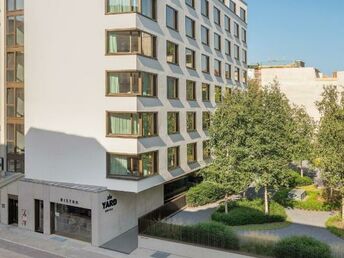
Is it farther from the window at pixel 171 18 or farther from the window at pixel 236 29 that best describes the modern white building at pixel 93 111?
the window at pixel 236 29

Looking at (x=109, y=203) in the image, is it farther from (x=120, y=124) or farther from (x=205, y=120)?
(x=205, y=120)

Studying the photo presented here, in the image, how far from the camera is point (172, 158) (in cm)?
2828

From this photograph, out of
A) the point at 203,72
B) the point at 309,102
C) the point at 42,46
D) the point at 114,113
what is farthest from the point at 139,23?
the point at 309,102

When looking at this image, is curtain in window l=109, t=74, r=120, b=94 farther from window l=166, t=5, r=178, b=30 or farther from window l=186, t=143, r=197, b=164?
window l=186, t=143, r=197, b=164

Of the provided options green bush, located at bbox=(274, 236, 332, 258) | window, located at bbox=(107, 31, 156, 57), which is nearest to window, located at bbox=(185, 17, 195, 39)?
window, located at bbox=(107, 31, 156, 57)

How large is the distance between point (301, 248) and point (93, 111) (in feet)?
46.1

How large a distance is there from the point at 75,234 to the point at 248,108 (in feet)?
46.7

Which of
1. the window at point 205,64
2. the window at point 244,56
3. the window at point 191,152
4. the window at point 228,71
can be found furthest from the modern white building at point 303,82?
the window at point 191,152

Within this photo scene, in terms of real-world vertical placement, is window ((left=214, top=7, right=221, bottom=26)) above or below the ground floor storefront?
above

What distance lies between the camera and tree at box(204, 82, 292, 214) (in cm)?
2570

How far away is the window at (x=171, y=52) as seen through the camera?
27.6 m

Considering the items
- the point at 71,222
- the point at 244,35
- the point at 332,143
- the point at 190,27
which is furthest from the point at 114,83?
the point at 244,35

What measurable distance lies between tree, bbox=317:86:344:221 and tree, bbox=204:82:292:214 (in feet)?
9.14

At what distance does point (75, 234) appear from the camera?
2492 cm
